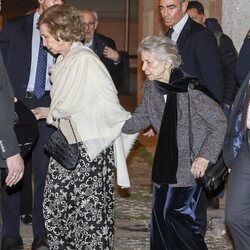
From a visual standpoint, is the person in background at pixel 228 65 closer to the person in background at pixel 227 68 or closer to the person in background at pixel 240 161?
the person in background at pixel 227 68

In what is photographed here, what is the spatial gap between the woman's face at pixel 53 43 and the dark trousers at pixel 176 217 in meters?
1.19

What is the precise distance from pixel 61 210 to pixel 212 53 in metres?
1.87

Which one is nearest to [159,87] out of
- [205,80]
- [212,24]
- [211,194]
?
[205,80]

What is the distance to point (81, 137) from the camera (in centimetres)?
664

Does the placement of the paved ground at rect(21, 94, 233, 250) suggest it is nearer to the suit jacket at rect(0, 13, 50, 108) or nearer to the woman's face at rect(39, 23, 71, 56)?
the suit jacket at rect(0, 13, 50, 108)

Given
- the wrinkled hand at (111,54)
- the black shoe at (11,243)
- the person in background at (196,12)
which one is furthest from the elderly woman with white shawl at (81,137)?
the person in background at (196,12)

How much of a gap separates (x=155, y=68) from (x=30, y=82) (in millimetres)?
1430

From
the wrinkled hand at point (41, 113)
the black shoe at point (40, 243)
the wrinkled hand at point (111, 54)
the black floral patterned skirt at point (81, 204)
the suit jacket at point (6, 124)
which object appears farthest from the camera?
the wrinkled hand at point (111, 54)

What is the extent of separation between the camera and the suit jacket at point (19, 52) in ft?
24.7

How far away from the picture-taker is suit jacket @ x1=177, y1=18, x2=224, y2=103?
756 centimetres

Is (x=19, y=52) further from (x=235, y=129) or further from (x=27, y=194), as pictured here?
(x=235, y=129)

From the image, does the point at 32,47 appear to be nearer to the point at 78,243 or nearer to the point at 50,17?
the point at 50,17

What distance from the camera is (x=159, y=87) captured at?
6.53 metres

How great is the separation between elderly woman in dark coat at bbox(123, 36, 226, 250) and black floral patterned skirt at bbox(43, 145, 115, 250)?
0.36 m
